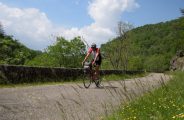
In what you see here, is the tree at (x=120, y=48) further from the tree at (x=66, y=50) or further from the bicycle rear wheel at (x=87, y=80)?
the bicycle rear wheel at (x=87, y=80)

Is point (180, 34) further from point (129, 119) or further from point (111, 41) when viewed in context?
point (129, 119)

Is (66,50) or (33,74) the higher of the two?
(66,50)

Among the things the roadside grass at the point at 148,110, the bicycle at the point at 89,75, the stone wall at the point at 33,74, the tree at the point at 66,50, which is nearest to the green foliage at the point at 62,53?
the tree at the point at 66,50

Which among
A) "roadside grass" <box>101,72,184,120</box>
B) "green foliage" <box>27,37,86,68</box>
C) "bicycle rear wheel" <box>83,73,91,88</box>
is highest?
"green foliage" <box>27,37,86,68</box>

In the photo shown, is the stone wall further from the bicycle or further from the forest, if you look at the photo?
the forest

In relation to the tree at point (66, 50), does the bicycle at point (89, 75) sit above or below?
below

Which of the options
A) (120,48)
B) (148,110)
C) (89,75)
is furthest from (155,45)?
(148,110)

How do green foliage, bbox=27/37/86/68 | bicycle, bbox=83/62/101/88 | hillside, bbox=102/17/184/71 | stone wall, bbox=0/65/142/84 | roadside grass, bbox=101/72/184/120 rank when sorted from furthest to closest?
hillside, bbox=102/17/184/71, green foliage, bbox=27/37/86/68, bicycle, bbox=83/62/101/88, stone wall, bbox=0/65/142/84, roadside grass, bbox=101/72/184/120

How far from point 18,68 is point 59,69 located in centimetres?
385

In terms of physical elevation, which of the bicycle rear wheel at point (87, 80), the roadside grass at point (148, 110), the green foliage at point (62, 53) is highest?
the green foliage at point (62, 53)

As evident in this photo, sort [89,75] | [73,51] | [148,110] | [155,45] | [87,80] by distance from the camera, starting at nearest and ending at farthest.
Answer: [148,110]
[87,80]
[89,75]
[73,51]
[155,45]

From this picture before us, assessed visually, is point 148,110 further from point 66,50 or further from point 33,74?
point 66,50

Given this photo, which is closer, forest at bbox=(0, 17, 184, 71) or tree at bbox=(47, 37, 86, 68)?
forest at bbox=(0, 17, 184, 71)

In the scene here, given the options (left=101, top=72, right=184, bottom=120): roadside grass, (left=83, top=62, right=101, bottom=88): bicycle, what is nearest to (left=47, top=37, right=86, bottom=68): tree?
(left=83, top=62, right=101, bottom=88): bicycle
